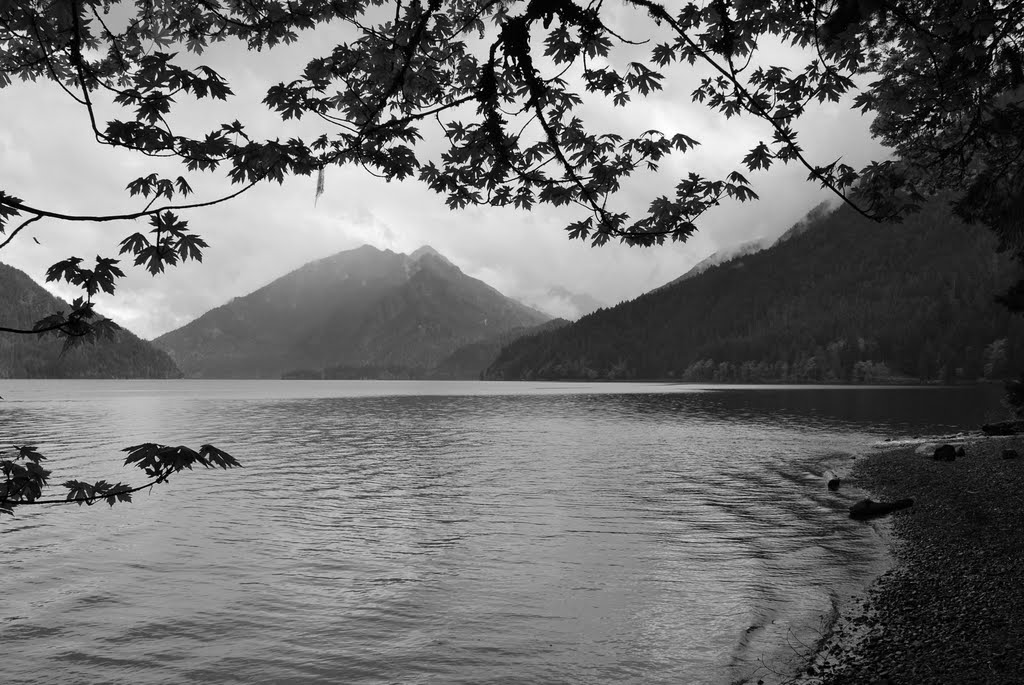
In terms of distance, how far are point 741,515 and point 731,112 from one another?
24.4 metres

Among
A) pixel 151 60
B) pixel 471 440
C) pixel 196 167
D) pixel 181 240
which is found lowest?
pixel 471 440

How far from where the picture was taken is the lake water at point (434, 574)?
14508 mm

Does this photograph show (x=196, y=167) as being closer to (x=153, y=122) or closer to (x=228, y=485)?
(x=153, y=122)

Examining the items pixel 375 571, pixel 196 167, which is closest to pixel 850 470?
pixel 375 571

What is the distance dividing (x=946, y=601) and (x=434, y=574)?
14.1 meters

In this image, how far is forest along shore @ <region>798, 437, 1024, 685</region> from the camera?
12484 millimetres

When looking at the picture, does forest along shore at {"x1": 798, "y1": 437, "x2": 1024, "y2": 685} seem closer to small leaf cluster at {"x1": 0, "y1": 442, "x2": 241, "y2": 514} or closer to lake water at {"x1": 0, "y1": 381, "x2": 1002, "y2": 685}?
lake water at {"x1": 0, "y1": 381, "x2": 1002, "y2": 685}

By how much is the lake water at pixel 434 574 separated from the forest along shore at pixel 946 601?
100 cm

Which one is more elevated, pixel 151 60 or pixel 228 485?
pixel 151 60

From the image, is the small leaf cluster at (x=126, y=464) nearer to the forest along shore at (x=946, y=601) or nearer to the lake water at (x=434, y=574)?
the lake water at (x=434, y=574)

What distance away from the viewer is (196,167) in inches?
283

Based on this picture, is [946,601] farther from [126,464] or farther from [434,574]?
[126,464]

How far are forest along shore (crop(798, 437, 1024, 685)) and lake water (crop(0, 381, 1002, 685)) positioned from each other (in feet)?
3.27

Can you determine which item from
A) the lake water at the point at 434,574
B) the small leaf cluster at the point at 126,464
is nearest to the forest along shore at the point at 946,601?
the lake water at the point at 434,574
